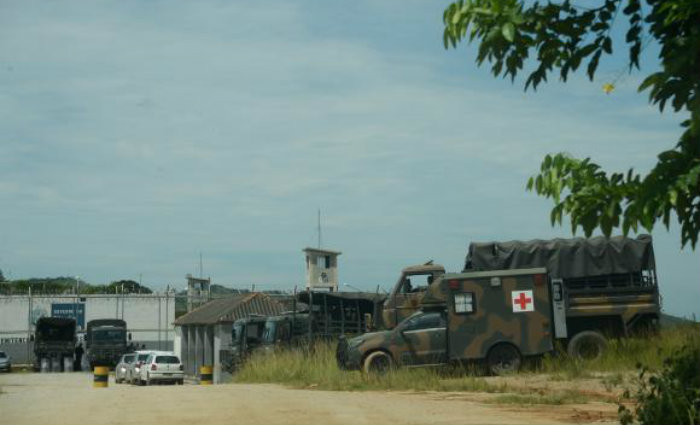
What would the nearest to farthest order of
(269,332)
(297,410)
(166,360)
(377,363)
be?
1. (297,410)
2. (377,363)
3. (269,332)
4. (166,360)

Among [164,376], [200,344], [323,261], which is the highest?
[323,261]

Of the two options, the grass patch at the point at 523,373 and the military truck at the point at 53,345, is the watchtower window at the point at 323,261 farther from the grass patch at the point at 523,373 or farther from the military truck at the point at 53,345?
the grass patch at the point at 523,373

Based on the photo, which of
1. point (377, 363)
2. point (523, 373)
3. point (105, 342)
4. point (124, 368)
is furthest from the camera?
point (105, 342)

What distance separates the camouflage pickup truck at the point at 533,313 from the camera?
2161cm

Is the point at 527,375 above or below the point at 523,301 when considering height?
below

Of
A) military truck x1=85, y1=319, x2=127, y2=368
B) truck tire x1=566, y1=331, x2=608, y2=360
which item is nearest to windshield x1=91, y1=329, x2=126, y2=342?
military truck x1=85, y1=319, x2=127, y2=368

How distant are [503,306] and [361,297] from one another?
9.65 meters

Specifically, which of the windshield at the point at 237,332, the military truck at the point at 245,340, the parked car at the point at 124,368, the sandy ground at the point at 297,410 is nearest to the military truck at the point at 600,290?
the sandy ground at the point at 297,410

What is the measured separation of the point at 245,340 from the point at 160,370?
355 inches

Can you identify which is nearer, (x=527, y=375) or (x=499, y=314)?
(x=527, y=375)

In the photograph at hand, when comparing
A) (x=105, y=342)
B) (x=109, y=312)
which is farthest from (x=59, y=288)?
(x=105, y=342)

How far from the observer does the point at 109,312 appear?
254 ft

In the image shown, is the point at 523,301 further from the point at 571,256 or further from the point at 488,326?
the point at 571,256

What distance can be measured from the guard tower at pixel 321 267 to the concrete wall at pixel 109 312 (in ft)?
74.7
